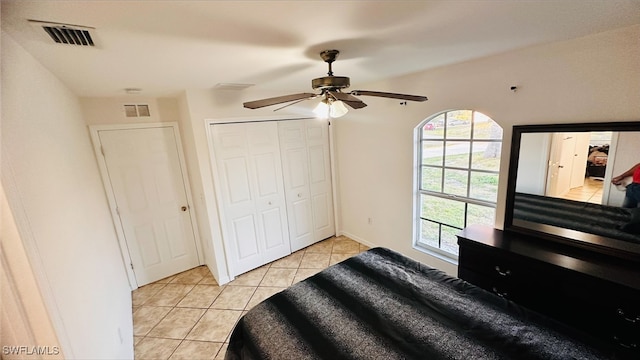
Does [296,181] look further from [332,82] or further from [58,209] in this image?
[58,209]

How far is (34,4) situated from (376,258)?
2509 mm

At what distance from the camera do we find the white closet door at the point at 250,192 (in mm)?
3186

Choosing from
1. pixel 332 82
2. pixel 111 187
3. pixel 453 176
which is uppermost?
pixel 332 82

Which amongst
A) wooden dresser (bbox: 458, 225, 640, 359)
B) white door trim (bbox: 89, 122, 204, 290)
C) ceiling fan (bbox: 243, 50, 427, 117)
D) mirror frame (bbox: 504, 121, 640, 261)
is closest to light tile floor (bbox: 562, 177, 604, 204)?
mirror frame (bbox: 504, 121, 640, 261)

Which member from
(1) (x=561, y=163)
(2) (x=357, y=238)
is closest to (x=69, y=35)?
(1) (x=561, y=163)

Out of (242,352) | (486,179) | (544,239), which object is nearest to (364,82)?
(486,179)

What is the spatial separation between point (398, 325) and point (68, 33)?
2.33 m

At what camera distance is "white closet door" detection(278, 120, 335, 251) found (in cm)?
374

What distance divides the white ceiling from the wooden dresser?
1.55m

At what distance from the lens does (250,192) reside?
3.43 meters

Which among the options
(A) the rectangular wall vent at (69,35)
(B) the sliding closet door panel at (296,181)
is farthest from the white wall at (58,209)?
(B) the sliding closet door panel at (296,181)

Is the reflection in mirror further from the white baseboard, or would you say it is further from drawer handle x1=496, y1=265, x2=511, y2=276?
the white baseboard

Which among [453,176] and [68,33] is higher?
[68,33]

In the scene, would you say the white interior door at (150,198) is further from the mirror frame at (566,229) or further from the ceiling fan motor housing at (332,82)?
the mirror frame at (566,229)
